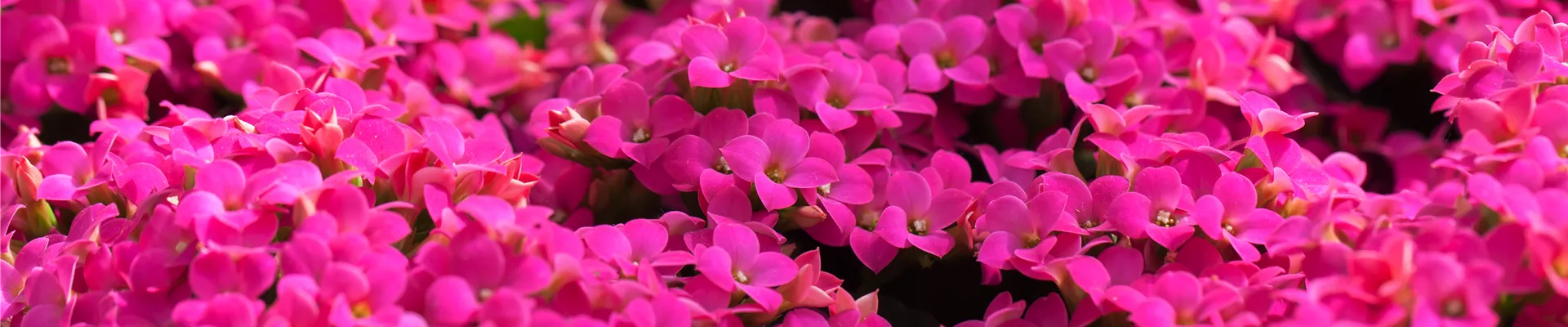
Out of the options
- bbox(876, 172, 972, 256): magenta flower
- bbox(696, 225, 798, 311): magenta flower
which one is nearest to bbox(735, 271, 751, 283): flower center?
bbox(696, 225, 798, 311): magenta flower

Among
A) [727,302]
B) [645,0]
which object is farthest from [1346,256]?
[645,0]

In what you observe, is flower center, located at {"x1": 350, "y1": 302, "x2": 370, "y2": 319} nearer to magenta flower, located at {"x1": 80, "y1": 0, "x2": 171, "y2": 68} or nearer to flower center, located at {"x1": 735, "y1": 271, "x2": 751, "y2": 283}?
flower center, located at {"x1": 735, "y1": 271, "x2": 751, "y2": 283}

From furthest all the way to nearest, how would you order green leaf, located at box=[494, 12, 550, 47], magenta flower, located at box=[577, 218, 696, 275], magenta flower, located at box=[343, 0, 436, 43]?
green leaf, located at box=[494, 12, 550, 47] < magenta flower, located at box=[343, 0, 436, 43] < magenta flower, located at box=[577, 218, 696, 275]

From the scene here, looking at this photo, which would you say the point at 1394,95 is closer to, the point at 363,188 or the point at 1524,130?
the point at 1524,130

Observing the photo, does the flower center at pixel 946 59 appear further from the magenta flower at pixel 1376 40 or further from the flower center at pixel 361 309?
the flower center at pixel 361 309

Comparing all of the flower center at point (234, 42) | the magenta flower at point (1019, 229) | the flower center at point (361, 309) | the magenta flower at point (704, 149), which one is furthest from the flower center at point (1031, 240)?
the flower center at point (234, 42)

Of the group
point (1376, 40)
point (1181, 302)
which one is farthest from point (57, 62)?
point (1376, 40)

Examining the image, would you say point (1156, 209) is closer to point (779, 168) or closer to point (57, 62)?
point (779, 168)
